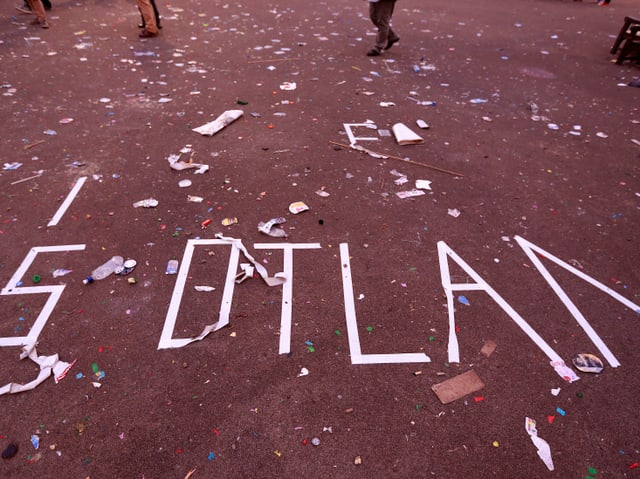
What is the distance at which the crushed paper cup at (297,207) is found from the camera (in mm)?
4189

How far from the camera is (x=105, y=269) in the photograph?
3.51 meters

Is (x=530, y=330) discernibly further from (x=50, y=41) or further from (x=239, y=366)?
(x=50, y=41)

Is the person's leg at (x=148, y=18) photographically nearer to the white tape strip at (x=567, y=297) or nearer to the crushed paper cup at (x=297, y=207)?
the crushed paper cup at (x=297, y=207)

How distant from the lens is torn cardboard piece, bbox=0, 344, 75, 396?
264 centimetres

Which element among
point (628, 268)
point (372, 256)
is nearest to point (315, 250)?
point (372, 256)

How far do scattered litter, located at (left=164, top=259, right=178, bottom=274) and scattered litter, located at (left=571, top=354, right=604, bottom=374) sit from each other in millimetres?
3478

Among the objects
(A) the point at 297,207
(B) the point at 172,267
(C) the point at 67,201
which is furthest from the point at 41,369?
(A) the point at 297,207

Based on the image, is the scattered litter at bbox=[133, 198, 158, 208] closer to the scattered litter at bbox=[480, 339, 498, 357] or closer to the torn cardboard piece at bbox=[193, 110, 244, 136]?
the torn cardboard piece at bbox=[193, 110, 244, 136]

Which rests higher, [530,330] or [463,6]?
[463,6]

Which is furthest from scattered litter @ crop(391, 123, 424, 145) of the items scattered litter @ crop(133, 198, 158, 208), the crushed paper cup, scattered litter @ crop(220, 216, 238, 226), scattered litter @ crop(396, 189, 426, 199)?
scattered litter @ crop(133, 198, 158, 208)

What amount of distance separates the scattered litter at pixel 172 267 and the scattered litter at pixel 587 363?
137 inches

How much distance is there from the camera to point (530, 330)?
316 cm

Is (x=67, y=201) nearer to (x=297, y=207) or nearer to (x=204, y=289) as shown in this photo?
(x=204, y=289)

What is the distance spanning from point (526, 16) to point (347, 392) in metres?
13.7
